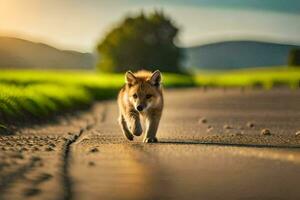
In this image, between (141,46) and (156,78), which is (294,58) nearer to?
(141,46)

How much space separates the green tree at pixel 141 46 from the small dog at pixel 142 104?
83.8 metres

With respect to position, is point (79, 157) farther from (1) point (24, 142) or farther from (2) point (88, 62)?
(2) point (88, 62)

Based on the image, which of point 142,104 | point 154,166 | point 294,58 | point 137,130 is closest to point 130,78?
point 142,104

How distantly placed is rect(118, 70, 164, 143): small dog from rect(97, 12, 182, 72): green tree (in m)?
83.8

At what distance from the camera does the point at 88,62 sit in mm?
148375

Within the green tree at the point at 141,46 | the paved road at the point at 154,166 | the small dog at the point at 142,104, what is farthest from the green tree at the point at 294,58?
the small dog at the point at 142,104

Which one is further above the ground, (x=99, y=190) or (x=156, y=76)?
(x=156, y=76)

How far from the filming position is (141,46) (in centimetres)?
9944

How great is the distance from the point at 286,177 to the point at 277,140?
17.4ft

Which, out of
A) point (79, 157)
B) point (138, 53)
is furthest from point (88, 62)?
point (79, 157)

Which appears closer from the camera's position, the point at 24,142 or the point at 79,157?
the point at 79,157

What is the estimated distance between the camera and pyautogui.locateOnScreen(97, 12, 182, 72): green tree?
322 ft

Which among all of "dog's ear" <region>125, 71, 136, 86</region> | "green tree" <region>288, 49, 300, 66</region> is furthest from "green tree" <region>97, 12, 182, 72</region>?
"dog's ear" <region>125, 71, 136, 86</region>

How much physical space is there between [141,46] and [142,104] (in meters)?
86.4
